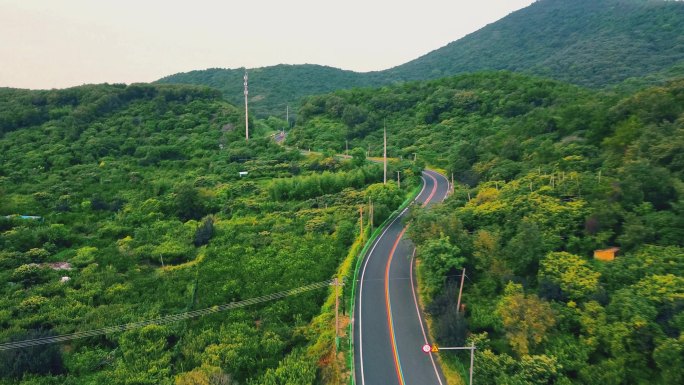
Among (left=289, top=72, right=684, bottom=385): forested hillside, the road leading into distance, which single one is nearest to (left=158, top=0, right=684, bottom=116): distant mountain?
(left=289, top=72, right=684, bottom=385): forested hillside

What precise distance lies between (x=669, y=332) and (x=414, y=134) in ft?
179

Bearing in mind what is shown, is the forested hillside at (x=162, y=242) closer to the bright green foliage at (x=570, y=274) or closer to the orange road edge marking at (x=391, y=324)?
the orange road edge marking at (x=391, y=324)

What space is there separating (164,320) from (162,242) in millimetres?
12219

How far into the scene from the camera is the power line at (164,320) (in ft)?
69.7

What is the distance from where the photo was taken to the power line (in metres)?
21.2

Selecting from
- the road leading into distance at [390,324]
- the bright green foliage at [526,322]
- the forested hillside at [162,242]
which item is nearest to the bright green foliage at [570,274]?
the bright green foliage at [526,322]

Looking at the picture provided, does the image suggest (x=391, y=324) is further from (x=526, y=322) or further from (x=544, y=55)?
(x=544, y=55)

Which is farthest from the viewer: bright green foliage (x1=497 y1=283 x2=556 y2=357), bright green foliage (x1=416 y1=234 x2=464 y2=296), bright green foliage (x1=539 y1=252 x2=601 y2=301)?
bright green foliage (x1=416 y1=234 x2=464 y2=296)

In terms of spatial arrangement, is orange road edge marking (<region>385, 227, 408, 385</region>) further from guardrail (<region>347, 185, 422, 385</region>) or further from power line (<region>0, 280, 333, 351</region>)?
power line (<region>0, 280, 333, 351</region>)

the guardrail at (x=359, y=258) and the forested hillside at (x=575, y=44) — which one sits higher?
the forested hillside at (x=575, y=44)

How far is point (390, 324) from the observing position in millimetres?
22453

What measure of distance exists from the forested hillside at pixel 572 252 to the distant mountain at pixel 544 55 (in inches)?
1849

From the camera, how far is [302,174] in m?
50.3

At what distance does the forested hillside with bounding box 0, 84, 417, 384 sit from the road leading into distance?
6.64 ft
